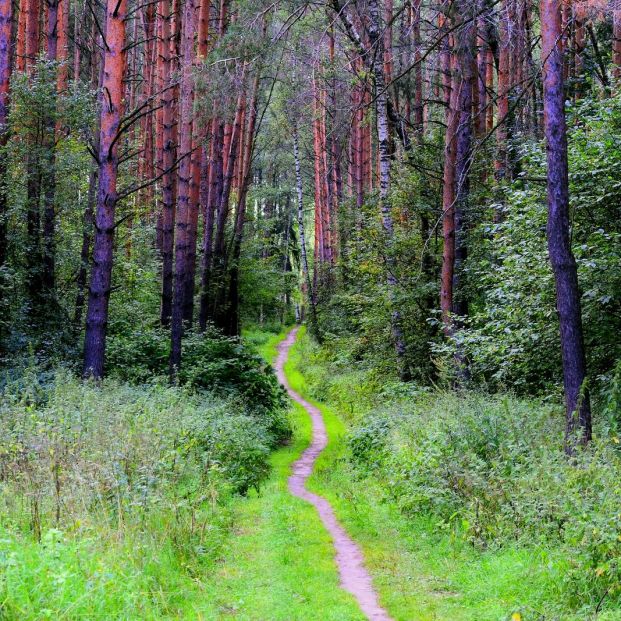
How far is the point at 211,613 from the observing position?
216 inches

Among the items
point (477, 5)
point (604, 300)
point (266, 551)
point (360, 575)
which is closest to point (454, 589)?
point (360, 575)

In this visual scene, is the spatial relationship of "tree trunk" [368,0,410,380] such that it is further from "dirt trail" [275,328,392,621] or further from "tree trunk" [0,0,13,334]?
"tree trunk" [0,0,13,334]

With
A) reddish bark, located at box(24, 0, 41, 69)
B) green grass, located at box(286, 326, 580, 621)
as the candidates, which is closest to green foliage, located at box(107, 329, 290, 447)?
green grass, located at box(286, 326, 580, 621)

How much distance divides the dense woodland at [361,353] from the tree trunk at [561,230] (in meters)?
0.03

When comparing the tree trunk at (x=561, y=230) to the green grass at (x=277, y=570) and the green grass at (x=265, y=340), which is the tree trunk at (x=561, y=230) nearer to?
the green grass at (x=277, y=570)

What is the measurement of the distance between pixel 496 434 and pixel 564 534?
119 inches

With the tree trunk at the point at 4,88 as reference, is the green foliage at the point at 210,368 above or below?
below

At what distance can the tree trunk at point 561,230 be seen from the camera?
7.86 meters

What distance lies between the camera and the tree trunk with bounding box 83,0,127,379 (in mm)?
12633

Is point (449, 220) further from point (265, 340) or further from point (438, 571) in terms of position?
point (265, 340)

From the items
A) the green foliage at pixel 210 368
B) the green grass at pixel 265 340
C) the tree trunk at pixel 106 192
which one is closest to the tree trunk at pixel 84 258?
the green foliage at pixel 210 368

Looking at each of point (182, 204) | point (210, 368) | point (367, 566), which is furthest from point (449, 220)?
point (367, 566)

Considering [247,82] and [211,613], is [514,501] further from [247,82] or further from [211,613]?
[247,82]

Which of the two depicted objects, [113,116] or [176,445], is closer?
[176,445]
